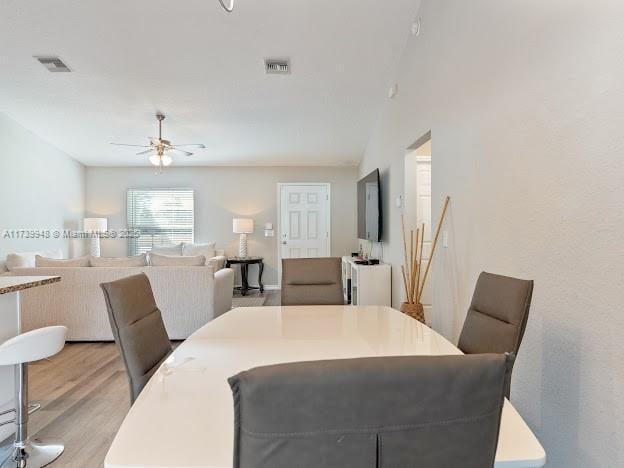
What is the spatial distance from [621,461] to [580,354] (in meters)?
0.36

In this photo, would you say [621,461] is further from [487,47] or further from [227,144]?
[227,144]

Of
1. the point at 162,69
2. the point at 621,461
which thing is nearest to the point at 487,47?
the point at 621,461

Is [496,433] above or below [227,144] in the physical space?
below

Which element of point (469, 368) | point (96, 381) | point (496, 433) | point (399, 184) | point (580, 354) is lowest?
point (96, 381)

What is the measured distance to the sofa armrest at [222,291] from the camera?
13.6 ft

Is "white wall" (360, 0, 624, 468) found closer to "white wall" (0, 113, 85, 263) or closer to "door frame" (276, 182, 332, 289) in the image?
"door frame" (276, 182, 332, 289)

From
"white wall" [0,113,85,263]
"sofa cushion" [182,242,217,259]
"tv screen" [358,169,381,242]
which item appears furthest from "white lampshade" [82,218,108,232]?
"tv screen" [358,169,381,242]

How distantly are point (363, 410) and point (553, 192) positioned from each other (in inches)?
60.5

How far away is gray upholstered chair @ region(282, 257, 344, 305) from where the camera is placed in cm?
247

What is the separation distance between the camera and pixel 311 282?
2.51m

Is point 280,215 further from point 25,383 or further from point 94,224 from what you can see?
point 25,383

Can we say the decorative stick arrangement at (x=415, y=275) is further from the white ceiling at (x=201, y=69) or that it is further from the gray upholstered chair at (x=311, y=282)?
the white ceiling at (x=201, y=69)

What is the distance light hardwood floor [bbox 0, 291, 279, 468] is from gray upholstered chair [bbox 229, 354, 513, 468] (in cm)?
191

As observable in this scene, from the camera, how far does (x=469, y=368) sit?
560 mm
